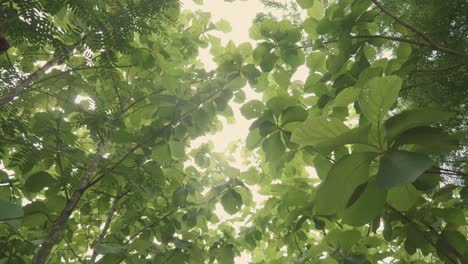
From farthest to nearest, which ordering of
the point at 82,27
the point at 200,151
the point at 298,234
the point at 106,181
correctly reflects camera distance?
the point at 200,151 < the point at 298,234 < the point at 106,181 < the point at 82,27

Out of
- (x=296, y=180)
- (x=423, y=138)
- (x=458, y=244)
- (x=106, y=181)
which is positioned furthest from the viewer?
(x=296, y=180)

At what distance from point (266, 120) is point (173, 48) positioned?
49.3 inches

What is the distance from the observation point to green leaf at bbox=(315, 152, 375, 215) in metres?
0.76

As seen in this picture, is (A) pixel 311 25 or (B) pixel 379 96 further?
(A) pixel 311 25

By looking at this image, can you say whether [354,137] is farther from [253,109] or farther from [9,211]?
[253,109]

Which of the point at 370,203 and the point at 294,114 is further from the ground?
the point at 294,114

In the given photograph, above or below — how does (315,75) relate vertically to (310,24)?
below

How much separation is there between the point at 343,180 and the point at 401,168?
172mm

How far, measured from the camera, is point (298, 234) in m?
2.34

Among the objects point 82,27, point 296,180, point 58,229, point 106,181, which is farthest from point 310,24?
point 58,229

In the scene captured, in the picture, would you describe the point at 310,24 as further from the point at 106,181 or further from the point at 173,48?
the point at 106,181

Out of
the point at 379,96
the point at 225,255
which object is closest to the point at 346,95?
the point at 379,96

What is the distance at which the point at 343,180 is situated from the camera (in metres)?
0.78

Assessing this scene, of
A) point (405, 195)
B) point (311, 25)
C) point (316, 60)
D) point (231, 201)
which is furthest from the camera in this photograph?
point (231, 201)
